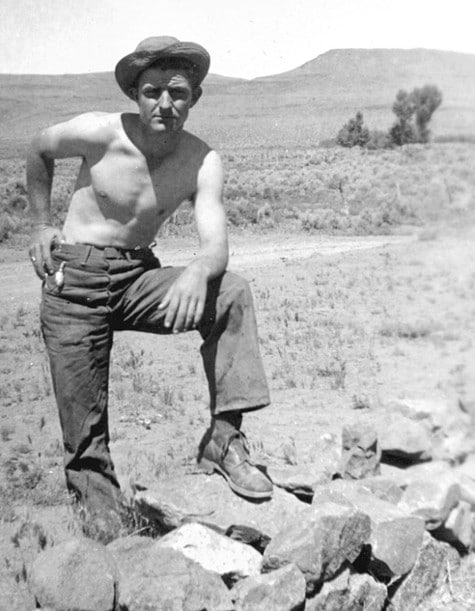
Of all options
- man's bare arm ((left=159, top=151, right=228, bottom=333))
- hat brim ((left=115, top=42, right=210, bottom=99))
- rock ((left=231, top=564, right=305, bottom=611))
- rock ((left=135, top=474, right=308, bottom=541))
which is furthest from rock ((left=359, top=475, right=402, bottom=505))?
hat brim ((left=115, top=42, right=210, bottom=99))

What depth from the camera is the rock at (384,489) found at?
159 inches

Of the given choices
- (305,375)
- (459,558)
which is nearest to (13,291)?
(305,375)

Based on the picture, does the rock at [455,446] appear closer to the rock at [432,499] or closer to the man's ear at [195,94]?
the rock at [432,499]

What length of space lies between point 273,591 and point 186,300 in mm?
1134

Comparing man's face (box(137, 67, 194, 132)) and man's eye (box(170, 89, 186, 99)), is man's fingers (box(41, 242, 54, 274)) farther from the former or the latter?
man's eye (box(170, 89, 186, 99))

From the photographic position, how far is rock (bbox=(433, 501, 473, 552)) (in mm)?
3971

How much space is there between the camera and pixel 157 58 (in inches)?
148

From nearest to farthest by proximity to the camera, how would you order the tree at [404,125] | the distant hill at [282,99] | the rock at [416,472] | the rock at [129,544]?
1. the rock at [129,544]
2. the rock at [416,472]
3. the tree at [404,125]
4. the distant hill at [282,99]

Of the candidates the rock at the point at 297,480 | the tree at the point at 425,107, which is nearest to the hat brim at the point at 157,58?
the rock at the point at 297,480

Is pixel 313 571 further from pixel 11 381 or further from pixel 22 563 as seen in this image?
pixel 11 381

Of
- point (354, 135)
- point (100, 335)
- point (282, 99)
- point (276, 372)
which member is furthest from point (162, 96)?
point (282, 99)

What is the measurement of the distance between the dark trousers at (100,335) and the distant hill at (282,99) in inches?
1847

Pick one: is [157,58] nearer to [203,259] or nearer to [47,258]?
[203,259]

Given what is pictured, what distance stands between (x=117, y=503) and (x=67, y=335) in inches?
30.8
